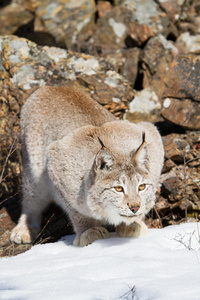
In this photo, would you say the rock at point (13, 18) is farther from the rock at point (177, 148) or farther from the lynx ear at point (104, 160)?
the lynx ear at point (104, 160)

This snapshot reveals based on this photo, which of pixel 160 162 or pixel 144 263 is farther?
pixel 160 162

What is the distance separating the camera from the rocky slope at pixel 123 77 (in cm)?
575

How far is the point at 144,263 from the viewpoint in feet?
11.5

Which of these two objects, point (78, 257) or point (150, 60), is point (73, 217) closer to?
point (78, 257)

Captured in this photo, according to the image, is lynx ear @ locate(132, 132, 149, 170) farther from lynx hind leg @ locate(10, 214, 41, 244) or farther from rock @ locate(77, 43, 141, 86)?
rock @ locate(77, 43, 141, 86)

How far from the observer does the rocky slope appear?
226 inches

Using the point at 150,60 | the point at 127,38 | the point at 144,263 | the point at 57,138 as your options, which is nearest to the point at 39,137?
the point at 57,138

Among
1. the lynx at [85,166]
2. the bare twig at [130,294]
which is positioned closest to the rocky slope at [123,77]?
the lynx at [85,166]

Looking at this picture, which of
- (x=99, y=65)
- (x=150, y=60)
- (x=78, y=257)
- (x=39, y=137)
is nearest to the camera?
(x=78, y=257)

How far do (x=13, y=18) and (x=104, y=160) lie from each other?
10.0 meters

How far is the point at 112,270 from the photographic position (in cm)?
341

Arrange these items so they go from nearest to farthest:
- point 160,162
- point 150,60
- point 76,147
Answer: point 76,147, point 160,162, point 150,60

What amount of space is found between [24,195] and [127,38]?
565 centimetres

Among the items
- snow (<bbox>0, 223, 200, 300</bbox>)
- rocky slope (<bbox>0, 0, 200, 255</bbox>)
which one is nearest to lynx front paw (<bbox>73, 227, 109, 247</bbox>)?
snow (<bbox>0, 223, 200, 300</bbox>)
